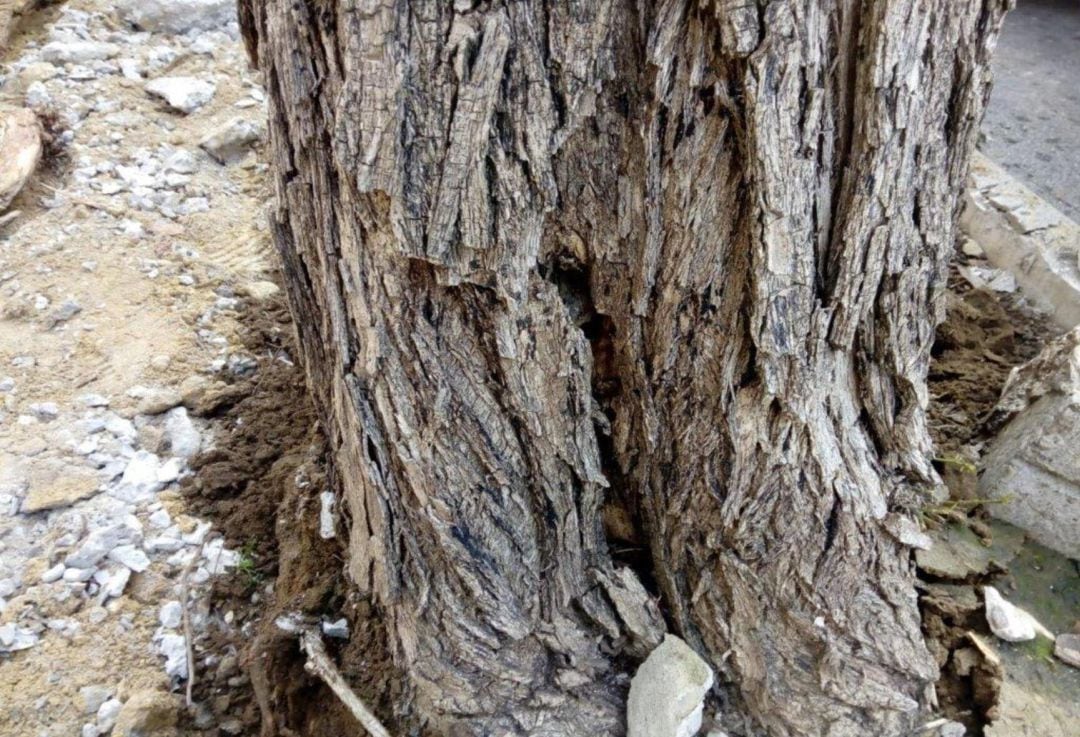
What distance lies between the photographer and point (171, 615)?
170cm

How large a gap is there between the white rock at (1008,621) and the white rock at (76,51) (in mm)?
3715

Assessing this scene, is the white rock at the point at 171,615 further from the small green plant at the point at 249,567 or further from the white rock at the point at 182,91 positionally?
the white rock at the point at 182,91

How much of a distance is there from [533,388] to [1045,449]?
1296 millimetres

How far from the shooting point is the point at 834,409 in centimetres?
136

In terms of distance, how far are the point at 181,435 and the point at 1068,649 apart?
2210 mm

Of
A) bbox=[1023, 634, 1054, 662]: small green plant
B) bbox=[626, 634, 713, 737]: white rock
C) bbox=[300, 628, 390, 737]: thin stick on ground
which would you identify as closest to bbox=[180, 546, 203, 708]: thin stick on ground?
bbox=[300, 628, 390, 737]: thin stick on ground

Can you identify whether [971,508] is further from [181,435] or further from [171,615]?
[181,435]

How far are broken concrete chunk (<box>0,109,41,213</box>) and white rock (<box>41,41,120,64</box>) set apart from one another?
0.42 m

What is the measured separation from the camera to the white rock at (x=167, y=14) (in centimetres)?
338

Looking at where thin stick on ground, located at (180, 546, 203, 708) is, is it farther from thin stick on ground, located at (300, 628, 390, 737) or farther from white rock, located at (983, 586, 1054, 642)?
white rock, located at (983, 586, 1054, 642)

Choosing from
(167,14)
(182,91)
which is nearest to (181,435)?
(182,91)


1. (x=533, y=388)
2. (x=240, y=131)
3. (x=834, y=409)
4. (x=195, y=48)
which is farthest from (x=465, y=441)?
(x=195, y=48)

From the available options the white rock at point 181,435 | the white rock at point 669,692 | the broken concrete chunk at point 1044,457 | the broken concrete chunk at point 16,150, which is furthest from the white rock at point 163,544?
the broken concrete chunk at point 1044,457

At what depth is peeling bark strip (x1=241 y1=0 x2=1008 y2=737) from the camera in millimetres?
1025
